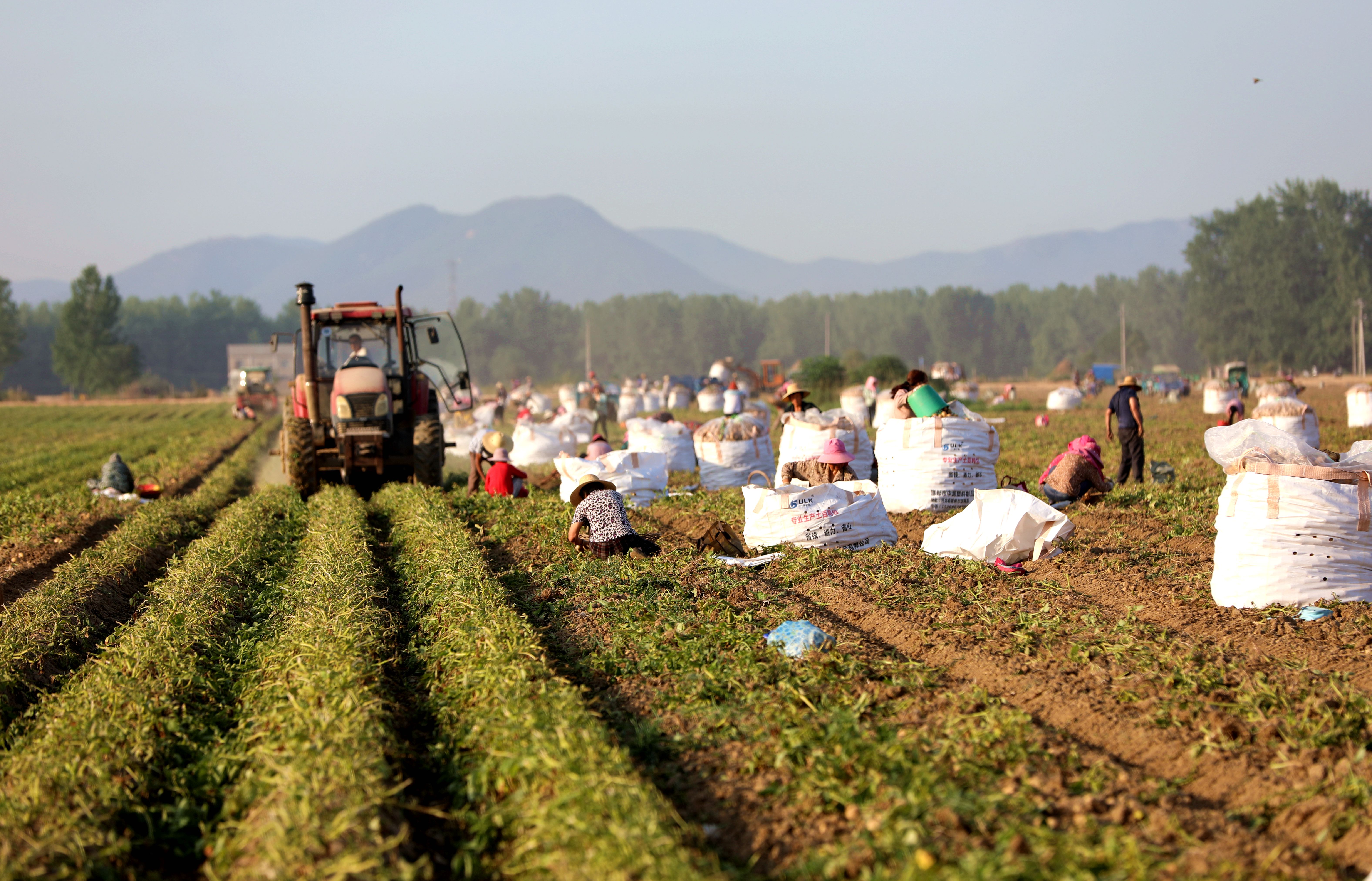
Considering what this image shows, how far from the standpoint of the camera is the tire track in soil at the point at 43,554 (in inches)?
324

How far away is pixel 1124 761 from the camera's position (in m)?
3.61

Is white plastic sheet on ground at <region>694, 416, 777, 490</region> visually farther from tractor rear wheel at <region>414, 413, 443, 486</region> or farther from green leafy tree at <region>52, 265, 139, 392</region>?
green leafy tree at <region>52, 265, 139, 392</region>

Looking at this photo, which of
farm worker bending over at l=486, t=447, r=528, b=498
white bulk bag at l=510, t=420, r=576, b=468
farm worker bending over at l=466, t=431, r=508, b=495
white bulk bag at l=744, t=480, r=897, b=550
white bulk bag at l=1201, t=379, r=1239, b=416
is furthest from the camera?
white bulk bag at l=1201, t=379, r=1239, b=416

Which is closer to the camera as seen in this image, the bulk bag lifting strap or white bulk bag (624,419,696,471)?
the bulk bag lifting strap

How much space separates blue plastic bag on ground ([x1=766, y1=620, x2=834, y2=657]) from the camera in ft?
15.7

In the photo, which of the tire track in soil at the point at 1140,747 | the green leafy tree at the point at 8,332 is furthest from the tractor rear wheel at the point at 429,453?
the green leafy tree at the point at 8,332

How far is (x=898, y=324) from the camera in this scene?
106562 millimetres

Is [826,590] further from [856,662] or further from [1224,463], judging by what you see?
[1224,463]

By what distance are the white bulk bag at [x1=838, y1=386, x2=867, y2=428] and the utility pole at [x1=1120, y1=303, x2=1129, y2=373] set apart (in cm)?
4309

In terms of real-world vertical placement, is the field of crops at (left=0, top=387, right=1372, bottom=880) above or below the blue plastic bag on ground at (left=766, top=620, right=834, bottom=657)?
below

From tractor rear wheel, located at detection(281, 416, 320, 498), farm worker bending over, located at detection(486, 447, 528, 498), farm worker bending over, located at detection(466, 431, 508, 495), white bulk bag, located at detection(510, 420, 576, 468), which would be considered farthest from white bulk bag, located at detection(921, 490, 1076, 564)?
white bulk bag, located at detection(510, 420, 576, 468)

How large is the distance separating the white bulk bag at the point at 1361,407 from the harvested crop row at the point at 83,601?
18.9 metres

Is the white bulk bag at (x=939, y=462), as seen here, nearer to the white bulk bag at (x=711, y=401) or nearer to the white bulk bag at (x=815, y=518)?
the white bulk bag at (x=815, y=518)

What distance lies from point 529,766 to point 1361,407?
19304 mm
